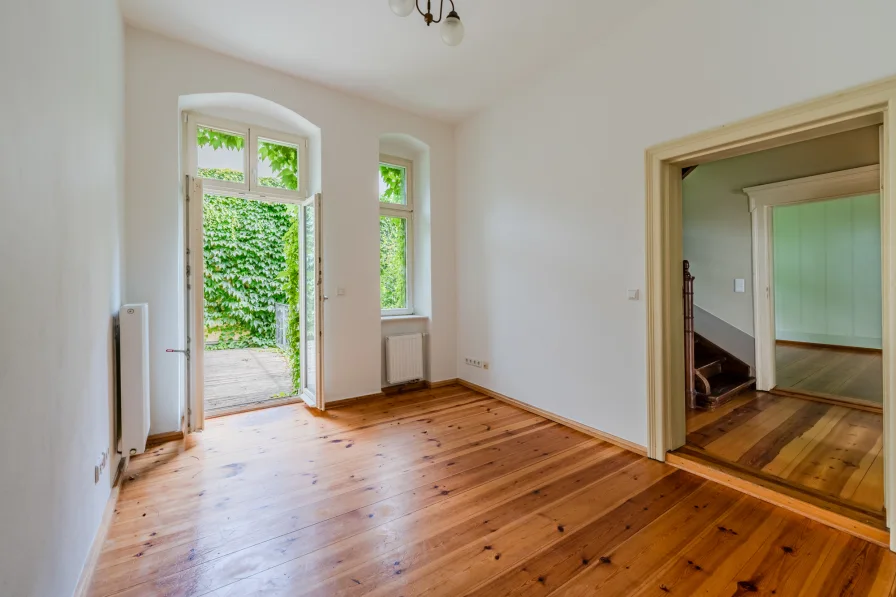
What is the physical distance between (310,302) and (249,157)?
1.57 m

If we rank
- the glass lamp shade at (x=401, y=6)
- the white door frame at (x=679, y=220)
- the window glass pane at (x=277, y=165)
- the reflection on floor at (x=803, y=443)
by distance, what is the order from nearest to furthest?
1. the white door frame at (x=679, y=220)
2. the glass lamp shade at (x=401, y=6)
3. the reflection on floor at (x=803, y=443)
4. the window glass pane at (x=277, y=165)

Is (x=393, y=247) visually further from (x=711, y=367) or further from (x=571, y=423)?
(x=711, y=367)

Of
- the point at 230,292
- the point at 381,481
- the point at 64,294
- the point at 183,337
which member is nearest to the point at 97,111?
the point at 64,294

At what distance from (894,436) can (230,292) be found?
25.7ft

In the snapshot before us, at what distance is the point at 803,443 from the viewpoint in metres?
2.92

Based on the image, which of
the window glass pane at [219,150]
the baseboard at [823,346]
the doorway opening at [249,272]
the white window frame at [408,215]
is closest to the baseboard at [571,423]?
the white window frame at [408,215]

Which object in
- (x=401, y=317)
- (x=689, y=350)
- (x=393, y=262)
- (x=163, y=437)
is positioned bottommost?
(x=163, y=437)

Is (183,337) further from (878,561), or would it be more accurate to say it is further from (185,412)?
(878,561)

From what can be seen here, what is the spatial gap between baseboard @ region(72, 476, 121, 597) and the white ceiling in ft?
10.9

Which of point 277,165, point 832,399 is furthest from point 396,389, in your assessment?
point 832,399

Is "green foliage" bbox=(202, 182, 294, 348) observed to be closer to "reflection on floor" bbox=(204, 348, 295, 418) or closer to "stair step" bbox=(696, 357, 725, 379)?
"reflection on floor" bbox=(204, 348, 295, 418)

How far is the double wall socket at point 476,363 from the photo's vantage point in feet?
14.7

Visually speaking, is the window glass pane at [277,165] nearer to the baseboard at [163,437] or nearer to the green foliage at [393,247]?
the green foliage at [393,247]

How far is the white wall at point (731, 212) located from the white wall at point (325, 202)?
304cm
